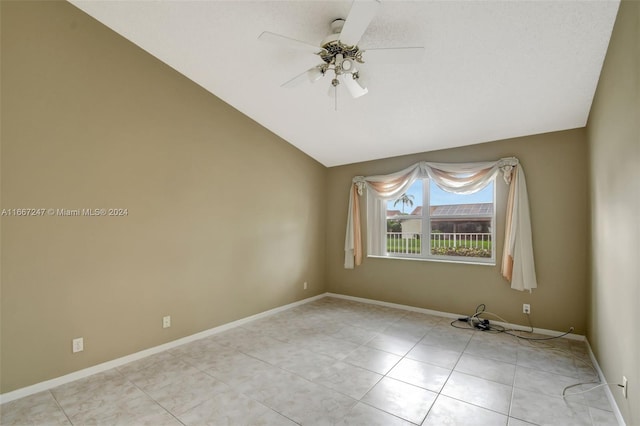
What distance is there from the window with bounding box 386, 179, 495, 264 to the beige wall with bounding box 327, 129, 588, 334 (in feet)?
0.62

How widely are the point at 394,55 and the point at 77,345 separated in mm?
3561

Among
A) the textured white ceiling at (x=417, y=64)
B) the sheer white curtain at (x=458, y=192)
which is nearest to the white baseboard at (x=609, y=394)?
the sheer white curtain at (x=458, y=192)

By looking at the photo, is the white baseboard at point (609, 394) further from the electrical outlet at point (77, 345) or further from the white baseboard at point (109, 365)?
the electrical outlet at point (77, 345)

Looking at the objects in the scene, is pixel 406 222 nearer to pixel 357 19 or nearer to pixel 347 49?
pixel 347 49

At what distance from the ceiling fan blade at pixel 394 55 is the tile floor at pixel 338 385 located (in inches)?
101

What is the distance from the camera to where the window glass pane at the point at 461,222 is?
158 inches

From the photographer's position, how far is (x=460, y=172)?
3977mm

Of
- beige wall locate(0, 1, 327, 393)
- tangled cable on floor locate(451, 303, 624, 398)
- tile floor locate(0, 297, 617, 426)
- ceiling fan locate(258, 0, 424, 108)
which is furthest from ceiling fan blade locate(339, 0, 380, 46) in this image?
tangled cable on floor locate(451, 303, 624, 398)

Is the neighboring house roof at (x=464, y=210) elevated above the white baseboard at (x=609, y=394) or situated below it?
above

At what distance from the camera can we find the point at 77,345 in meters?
2.52

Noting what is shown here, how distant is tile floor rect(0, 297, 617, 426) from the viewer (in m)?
1.98

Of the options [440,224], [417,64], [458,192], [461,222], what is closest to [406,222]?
[440,224]

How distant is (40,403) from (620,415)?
13.3ft

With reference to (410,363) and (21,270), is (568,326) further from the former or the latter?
(21,270)
